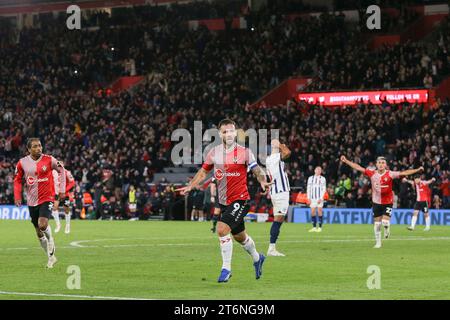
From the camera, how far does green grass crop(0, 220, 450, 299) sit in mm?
15891

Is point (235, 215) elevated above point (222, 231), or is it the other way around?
point (235, 215)

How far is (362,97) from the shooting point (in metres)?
53.3

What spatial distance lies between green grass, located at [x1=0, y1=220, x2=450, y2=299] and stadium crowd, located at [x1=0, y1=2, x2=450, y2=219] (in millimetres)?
15056

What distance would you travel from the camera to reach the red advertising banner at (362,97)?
169 ft

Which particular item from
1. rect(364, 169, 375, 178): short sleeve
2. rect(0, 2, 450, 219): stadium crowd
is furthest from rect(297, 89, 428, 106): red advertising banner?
rect(364, 169, 375, 178): short sleeve

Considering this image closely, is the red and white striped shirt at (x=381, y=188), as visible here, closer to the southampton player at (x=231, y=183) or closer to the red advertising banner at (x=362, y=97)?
the southampton player at (x=231, y=183)

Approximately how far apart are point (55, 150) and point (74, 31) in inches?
540

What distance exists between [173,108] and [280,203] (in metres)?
33.7

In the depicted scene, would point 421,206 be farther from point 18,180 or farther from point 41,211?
point 41,211

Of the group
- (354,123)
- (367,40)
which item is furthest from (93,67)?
(354,123)

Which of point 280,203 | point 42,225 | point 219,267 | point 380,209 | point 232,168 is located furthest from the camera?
point 380,209

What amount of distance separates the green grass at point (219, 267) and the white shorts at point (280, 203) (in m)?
1.03

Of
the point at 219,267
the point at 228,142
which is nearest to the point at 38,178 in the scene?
the point at 219,267
